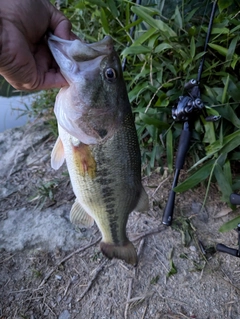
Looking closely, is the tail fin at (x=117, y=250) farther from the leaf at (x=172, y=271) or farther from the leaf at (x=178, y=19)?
the leaf at (x=178, y=19)

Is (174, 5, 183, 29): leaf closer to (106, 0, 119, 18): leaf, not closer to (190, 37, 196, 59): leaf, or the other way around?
(190, 37, 196, 59): leaf

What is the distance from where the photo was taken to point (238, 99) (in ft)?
8.09

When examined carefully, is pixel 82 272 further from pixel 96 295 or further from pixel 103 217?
pixel 103 217

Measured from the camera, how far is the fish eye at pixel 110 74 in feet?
5.39

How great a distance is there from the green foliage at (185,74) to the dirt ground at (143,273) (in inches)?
15.0

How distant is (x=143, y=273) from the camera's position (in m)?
2.43

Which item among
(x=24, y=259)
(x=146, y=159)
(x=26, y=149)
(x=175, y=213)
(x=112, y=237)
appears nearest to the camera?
(x=112, y=237)

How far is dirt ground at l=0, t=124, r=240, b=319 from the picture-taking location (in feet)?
7.36

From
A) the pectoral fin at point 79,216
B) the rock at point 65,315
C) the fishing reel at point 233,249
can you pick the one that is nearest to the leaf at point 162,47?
the fishing reel at point 233,249

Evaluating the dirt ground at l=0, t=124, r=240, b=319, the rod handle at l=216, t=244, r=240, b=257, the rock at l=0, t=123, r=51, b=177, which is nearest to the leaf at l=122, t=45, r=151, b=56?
the dirt ground at l=0, t=124, r=240, b=319

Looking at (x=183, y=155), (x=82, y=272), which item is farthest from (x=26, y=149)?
(x=183, y=155)

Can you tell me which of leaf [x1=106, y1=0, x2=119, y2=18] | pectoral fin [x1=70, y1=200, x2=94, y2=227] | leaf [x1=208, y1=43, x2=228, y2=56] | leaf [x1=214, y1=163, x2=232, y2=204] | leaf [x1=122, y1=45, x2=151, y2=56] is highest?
leaf [x1=106, y1=0, x2=119, y2=18]

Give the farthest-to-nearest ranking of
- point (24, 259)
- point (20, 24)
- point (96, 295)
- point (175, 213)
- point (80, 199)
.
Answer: point (175, 213), point (24, 259), point (96, 295), point (80, 199), point (20, 24)

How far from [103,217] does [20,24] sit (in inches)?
45.6
